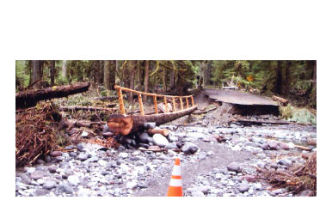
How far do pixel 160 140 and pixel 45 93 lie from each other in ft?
4.81

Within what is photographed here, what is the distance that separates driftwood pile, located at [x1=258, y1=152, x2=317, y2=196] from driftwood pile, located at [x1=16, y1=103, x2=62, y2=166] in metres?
2.46

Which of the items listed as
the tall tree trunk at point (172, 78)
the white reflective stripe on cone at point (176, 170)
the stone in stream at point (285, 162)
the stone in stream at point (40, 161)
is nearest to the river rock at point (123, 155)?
the white reflective stripe on cone at point (176, 170)

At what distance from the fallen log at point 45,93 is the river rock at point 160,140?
1007 millimetres

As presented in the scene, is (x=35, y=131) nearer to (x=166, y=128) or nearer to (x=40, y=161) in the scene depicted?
(x=40, y=161)

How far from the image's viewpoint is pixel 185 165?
4.62 meters

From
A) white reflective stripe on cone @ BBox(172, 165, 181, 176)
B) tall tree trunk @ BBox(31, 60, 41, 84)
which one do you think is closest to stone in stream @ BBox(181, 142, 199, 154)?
white reflective stripe on cone @ BBox(172, 165, 181, 176)

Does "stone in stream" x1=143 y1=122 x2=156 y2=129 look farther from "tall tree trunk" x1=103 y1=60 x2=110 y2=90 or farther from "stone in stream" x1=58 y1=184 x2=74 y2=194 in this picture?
"stone in stream" x1=58 y1=184 x2=74 y2=194

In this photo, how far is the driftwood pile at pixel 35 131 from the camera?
4.52 m

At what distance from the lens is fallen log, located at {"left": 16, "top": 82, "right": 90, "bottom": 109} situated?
4605 millimetres

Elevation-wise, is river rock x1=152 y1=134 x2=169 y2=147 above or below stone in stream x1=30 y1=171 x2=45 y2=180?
above

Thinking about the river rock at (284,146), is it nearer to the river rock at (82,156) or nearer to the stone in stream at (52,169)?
the river rock at (82,156)

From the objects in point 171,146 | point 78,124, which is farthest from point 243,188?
point 78,124

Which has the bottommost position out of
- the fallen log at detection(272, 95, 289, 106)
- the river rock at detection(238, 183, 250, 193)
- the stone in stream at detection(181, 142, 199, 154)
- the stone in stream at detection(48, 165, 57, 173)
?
the river rock at detection(238, 183, 250, 193)

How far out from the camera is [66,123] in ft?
15.4
